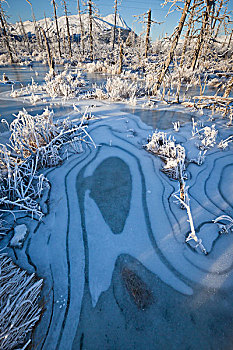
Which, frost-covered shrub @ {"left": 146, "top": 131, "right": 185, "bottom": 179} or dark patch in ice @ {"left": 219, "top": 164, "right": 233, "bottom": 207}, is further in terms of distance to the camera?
frost-covered shrub @ {"left": 146, "top": 131, "right": 185, "bottom": 179}

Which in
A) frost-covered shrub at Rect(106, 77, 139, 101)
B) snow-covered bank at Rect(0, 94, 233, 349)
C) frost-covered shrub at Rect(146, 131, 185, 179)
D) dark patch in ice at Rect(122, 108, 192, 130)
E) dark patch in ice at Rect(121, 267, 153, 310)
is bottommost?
dark patch in ice at Rect(121, 267, 153, 310)

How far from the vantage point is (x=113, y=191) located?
1.81m

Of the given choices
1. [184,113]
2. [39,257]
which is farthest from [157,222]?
[184,113]

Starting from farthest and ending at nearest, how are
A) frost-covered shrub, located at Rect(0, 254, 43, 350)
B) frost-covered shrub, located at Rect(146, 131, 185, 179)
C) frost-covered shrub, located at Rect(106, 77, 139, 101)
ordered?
frost-covered shrub, located at Rect(106, 77, 139, 101)
frost-covered shrub, located at Rect(146, 131, 185, 179)
frost-covered shrub, located at Rect(0, 254, 43, 350)

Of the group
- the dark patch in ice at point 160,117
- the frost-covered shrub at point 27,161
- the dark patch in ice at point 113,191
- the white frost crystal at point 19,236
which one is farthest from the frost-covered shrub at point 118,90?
the white frost crystal at point 19,236

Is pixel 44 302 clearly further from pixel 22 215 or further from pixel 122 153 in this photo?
pixel 122 153

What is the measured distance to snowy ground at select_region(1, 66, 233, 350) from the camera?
3.04 feet

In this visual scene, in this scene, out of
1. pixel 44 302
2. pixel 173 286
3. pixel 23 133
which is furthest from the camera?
pixel 23 133

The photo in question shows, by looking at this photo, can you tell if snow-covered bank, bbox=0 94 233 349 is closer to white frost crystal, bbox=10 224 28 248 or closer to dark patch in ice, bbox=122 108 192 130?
white frost crystal, bbox=10 224 28 248

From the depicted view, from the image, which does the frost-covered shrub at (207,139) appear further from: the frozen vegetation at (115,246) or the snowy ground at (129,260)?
the snowy ground at (129,260)

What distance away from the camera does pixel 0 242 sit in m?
1.28

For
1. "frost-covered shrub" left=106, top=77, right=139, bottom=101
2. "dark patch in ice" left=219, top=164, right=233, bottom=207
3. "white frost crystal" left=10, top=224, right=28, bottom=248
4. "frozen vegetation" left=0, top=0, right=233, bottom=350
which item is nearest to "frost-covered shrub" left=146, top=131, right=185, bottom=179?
"frozen vegetation" left=0, top=0, right=233, bottom=350

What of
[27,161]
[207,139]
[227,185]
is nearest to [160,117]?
[207,139]

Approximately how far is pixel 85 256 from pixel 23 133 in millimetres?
1677
